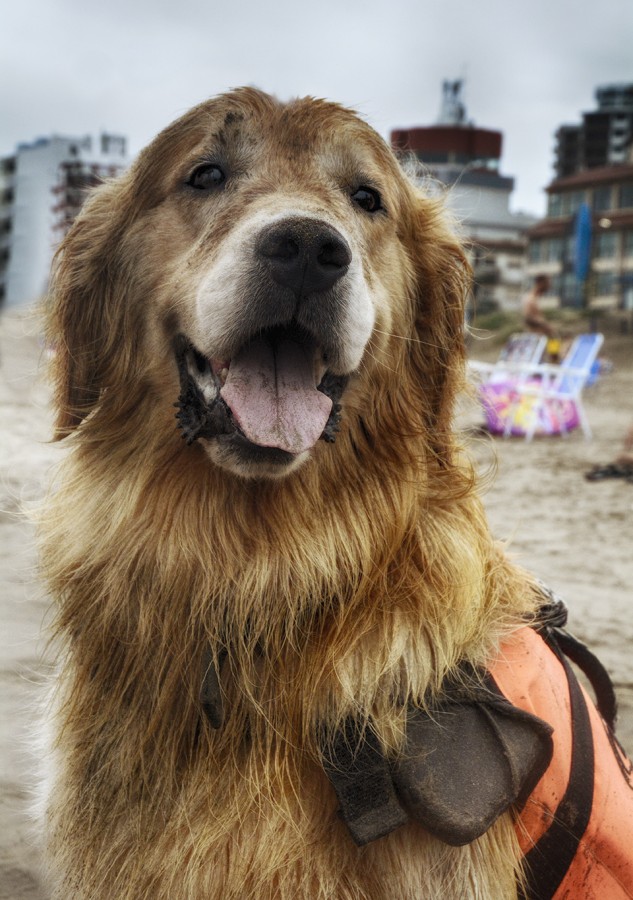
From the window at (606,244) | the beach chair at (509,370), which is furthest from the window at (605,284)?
the beach chair at (509,370)

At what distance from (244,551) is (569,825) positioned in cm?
93

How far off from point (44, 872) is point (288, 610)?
38.9 inches

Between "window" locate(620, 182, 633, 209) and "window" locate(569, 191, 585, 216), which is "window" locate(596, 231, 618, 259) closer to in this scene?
"window" locate(620, 182, 633, 209)

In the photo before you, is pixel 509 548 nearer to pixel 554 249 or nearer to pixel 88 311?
pixel 88 311

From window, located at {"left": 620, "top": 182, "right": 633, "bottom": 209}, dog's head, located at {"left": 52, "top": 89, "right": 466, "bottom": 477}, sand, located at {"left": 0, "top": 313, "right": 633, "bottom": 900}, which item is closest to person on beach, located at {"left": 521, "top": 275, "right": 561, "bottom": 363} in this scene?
sand, located at {"left": 0, "top": 313, "right": 633, "bottom": 900}

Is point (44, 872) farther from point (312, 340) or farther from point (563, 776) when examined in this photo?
point (312, 340)

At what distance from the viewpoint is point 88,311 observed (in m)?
2.40

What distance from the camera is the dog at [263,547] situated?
177 centimetres

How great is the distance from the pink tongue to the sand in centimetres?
60

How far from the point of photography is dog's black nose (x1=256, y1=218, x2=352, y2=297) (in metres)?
1.81

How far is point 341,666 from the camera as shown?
1.85m

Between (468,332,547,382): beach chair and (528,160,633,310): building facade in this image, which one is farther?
(528,160,633,310): building facade

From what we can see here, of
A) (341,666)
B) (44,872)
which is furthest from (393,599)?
(44,872)

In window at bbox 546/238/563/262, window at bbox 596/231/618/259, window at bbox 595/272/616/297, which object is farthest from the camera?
window at bbox 546/238/563/262
